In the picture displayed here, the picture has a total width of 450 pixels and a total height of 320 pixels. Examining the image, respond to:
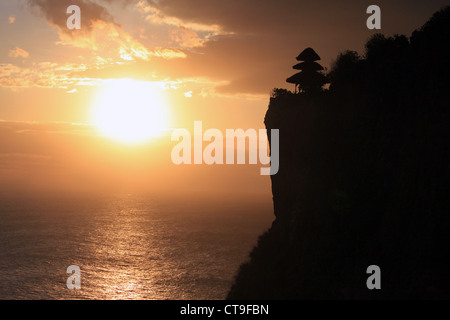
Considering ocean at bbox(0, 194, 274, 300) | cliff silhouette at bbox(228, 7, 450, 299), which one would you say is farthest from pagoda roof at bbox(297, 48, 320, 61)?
ocean at bbox(0, 194, 274, 300)

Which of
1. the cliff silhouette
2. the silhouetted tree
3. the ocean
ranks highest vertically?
the silhouetted tree

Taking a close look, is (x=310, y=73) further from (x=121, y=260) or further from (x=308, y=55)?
(x=121, y=260)

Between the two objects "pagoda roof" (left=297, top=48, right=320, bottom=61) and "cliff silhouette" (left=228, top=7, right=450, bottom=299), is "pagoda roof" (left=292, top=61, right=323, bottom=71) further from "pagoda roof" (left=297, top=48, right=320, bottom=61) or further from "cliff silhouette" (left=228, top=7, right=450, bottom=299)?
"cliff silhouette" (left=228, top=7, right=450, bottom=299)

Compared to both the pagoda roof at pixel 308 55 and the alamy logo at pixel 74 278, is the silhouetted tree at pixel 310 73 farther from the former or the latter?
the alamy logo at pixel 74 278

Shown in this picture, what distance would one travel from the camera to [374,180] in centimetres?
2552

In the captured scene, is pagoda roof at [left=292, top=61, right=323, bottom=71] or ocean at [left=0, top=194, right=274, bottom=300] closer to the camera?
pagoda roof at [left=292, top=61, right=323, bottom=71]

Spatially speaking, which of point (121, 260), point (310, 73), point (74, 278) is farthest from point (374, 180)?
point (121, 260)

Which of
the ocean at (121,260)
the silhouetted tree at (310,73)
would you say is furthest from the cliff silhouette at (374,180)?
the ocean at (121,260)

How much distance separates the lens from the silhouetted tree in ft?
119

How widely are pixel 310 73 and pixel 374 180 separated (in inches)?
616

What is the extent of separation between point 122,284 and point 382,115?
9011 cm

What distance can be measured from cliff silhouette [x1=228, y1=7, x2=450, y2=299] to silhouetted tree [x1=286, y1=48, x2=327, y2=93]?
2.30 m
